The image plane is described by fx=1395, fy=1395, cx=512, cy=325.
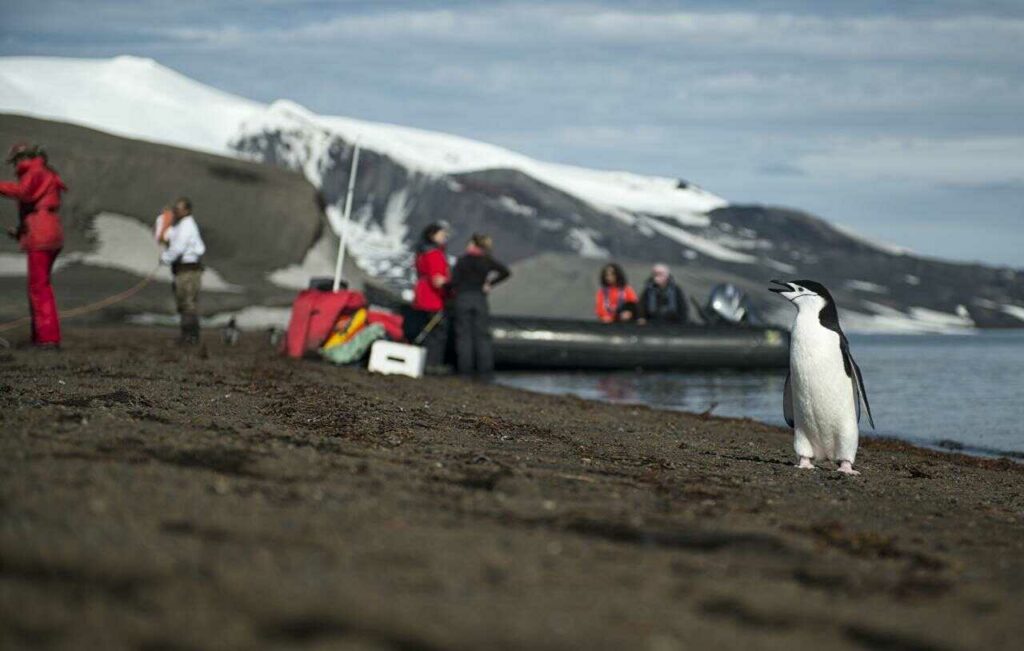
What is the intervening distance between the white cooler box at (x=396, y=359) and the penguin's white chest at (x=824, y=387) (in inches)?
260

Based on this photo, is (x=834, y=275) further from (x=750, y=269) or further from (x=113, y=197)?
(x=113, y=197)

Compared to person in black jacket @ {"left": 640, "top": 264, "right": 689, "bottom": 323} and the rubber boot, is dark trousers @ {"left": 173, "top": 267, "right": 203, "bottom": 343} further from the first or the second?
person in black jacket @ {"left": 640, "top": 264, "right": 689, "bottom": 323}

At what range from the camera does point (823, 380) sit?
7070 mm

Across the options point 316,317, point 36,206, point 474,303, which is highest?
point 36,206

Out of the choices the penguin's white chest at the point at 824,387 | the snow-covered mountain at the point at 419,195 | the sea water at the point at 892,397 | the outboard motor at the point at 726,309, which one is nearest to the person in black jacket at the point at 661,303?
the sea water at the point at 892,397

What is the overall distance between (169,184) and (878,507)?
24.8 m

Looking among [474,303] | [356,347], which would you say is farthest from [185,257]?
[474,303]

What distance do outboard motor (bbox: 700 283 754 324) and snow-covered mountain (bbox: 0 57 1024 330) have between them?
5185 cm

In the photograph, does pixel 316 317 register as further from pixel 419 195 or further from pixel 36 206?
pixel 419 195

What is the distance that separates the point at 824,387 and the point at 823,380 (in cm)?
4

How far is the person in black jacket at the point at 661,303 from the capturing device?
20969mm

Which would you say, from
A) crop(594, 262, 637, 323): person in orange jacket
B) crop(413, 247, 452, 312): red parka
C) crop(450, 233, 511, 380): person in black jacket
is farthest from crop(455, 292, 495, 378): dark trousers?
crop(594, 262, 637, 323): person in orange jacket

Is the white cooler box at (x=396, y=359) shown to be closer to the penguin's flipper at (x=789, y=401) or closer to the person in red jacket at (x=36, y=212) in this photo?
the person in red jacket at (x=36, y=212)

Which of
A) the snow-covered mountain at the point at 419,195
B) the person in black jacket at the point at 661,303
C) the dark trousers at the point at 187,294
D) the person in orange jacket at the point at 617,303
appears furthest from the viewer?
the snow-covered mountain at the point at 419,195
